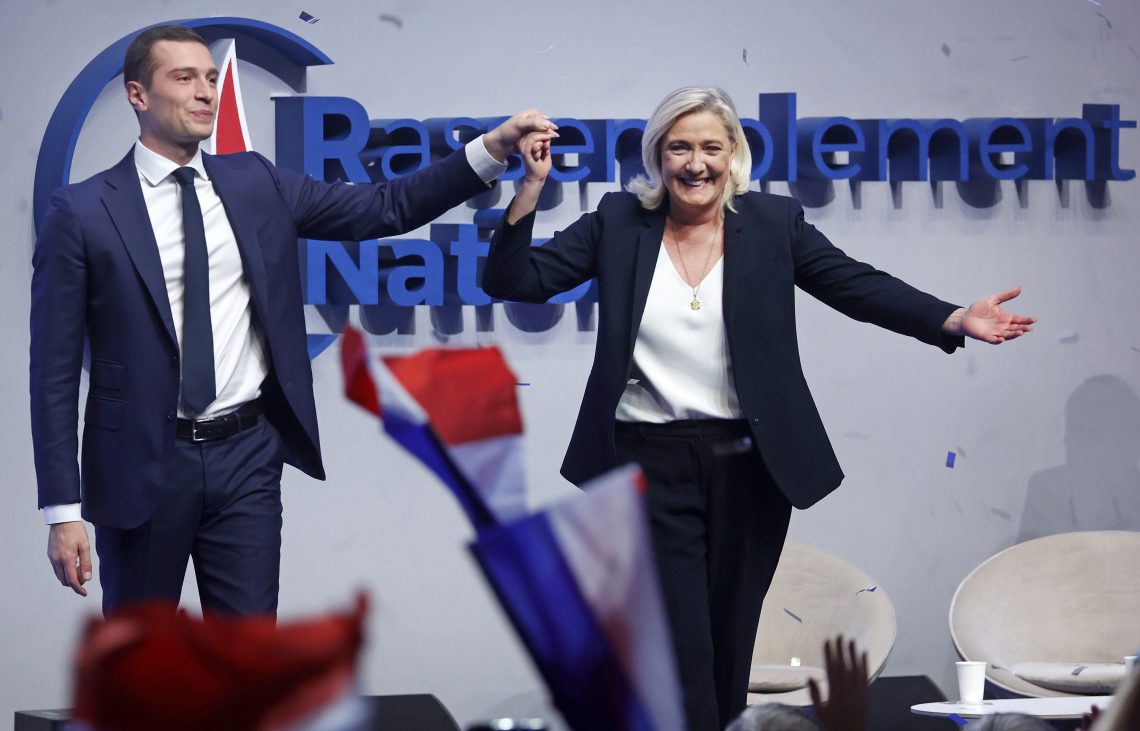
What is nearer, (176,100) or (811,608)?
(176,100)

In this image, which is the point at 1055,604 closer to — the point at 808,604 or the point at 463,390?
the point at 808,604

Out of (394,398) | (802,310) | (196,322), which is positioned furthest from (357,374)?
(802,310)

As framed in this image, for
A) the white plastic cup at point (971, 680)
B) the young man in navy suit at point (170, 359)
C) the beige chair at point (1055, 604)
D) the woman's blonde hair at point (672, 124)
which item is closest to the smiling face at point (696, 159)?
the woman's blonde hair at point (672, 124)

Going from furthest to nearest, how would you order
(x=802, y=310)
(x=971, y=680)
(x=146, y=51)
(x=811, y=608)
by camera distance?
(x=802, y=310), (x=811, y=608), (x=971, y=680), (x=146, y=51)

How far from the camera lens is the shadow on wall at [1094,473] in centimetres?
489

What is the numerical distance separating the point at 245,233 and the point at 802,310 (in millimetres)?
2493

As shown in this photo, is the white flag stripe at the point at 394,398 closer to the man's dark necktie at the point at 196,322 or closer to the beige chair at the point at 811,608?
the man's dark necktie at the point at 196,322

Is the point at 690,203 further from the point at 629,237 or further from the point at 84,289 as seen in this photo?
the point at 84,289

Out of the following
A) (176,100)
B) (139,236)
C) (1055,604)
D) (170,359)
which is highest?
(176,100)

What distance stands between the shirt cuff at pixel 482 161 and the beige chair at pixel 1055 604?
2.18 meters

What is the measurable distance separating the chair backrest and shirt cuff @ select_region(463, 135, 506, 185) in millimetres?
1936

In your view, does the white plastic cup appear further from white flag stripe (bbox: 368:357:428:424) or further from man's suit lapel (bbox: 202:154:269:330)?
white flag stripe (bbox: 368:357:428:424)

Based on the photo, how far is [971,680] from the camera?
3.16 meters

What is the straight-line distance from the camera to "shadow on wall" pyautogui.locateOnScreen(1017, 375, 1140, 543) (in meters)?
4.89
